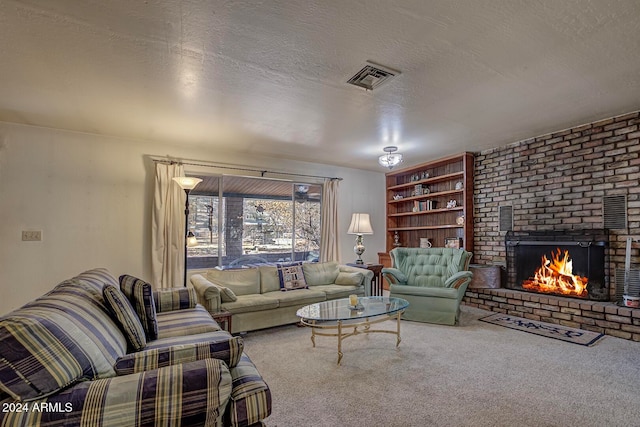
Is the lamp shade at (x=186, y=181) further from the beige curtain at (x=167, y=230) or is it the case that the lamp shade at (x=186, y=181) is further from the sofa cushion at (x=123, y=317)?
the sofa cushion at (x=123, y=317)

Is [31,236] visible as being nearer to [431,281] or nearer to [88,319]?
[88,319]

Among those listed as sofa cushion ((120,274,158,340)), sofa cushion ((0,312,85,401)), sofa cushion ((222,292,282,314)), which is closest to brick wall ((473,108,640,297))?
sofa cushion ((222,292,282,314))

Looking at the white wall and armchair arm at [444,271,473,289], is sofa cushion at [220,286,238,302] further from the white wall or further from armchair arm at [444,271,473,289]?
armchair arm at [444,271,473,289]

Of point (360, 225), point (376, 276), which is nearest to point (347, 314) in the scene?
point (376, 276)

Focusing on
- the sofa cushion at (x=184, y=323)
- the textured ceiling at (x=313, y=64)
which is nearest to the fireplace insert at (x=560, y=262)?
the textured ceiling at (x=313, y=64)

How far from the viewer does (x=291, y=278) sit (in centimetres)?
428

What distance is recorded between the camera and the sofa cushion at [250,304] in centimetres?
348

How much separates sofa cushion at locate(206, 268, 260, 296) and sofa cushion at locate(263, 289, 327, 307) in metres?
0.22

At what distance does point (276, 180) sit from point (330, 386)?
373cm

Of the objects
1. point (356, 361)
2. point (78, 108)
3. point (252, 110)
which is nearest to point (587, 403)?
point (356, 361)

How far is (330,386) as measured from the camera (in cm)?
238

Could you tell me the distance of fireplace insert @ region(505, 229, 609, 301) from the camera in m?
3.68

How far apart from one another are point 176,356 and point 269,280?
2.77 metres

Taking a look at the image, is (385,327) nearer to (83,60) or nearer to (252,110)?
(252,110)
